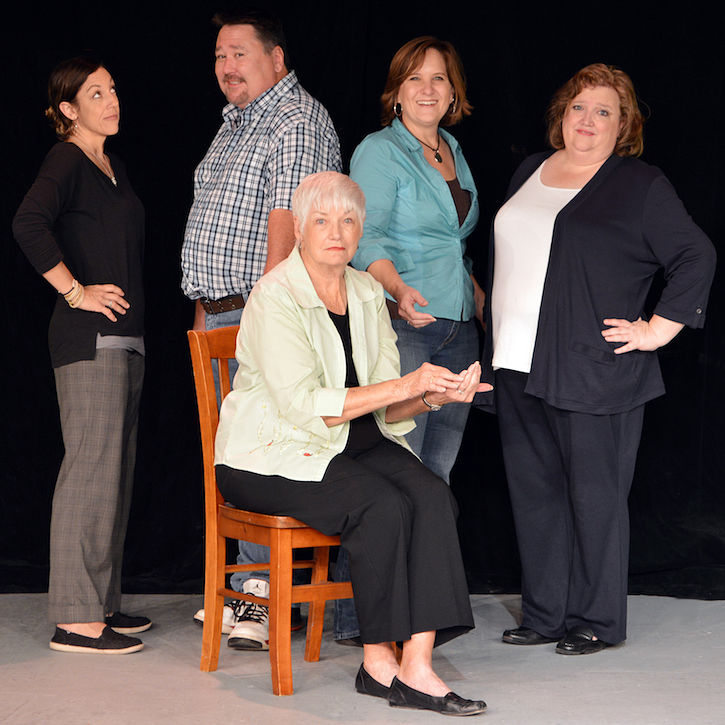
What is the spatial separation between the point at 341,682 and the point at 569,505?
0.96 meters

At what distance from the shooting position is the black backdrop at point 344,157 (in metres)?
4.09

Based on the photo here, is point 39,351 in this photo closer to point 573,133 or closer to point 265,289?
point 265,289

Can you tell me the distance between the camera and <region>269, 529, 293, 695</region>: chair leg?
111 inches

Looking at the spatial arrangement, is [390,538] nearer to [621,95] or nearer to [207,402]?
[207,402]

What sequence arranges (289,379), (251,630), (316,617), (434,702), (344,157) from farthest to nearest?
(344,157)
(251,630)
(316,617)
(289,379)
(434,702)

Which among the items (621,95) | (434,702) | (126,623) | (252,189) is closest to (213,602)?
(126,623)

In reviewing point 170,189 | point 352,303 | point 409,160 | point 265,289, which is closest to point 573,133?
point 409,160

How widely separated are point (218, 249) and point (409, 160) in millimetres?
666

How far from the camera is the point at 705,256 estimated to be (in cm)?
327

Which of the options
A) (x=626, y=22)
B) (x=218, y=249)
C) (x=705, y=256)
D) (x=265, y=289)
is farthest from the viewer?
(x=626, y=22)

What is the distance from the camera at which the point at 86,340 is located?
3.36 metres

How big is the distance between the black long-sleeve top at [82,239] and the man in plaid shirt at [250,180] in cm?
21

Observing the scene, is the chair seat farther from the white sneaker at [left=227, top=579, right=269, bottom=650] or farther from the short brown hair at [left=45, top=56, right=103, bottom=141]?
the short brown hair at [left=45, top=56, right=103, bottom=141]

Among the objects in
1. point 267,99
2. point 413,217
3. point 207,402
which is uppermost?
point 267,99
